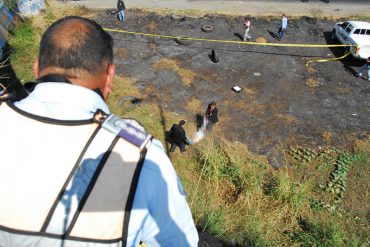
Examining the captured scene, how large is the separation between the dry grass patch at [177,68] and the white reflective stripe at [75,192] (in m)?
10.1

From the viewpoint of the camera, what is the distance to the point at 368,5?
56.9 ft

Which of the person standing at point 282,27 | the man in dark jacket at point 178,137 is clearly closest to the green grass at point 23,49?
the man in dark jacket at point 178,137

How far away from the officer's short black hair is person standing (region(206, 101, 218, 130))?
7574mm

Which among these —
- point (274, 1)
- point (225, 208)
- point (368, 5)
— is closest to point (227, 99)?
point (225, 208)

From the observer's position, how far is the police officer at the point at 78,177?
150cm

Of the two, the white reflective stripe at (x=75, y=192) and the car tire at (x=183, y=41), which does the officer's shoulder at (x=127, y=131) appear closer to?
the white reflective stripe at (x=75, y=192)

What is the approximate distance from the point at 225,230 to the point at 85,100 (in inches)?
182

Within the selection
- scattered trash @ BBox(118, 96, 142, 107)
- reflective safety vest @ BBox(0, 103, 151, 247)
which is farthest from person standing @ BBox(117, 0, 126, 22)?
reflective safety vest @ BBox(0, 103, 151, 247)

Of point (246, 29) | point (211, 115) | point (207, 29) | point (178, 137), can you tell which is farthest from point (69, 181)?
point (207, 29)

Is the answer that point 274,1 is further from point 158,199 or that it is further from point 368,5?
point 158,199

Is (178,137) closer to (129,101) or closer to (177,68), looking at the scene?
(129,101)

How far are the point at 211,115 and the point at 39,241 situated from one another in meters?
8.08

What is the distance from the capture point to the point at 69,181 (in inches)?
59.6

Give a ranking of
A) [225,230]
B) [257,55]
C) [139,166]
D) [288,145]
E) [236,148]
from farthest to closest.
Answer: [257,55] < [288,145] < [236,148] < [225,230] < [139,166]
